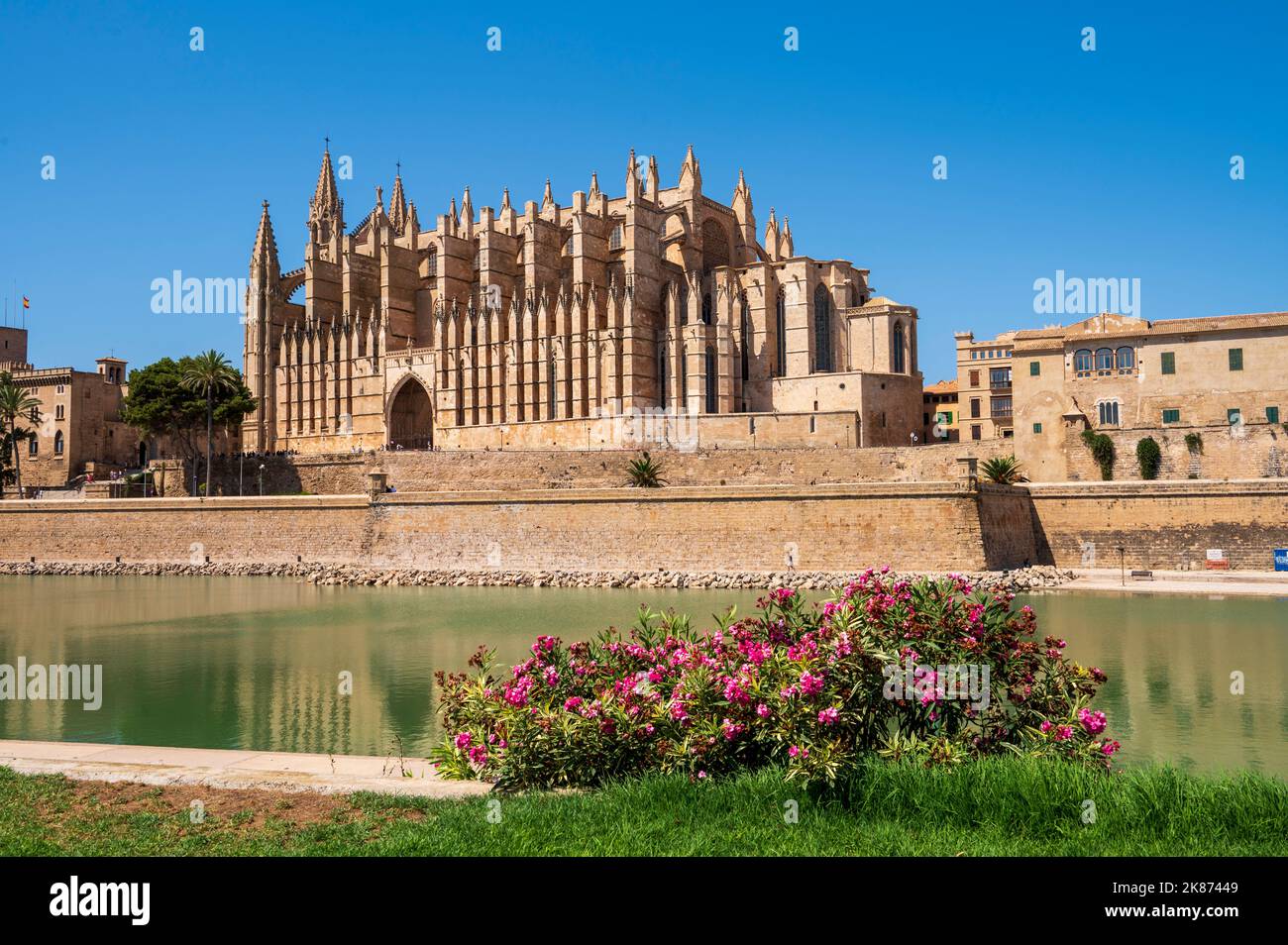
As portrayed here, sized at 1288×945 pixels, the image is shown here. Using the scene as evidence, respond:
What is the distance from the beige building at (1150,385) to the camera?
115 ft

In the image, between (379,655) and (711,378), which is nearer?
(379,655)

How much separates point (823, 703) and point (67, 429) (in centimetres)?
6042

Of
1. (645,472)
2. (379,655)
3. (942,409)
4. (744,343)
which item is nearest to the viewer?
(379,655)

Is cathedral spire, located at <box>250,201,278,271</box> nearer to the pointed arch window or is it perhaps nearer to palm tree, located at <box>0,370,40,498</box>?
palm tree, located at <box>0,370,40,498</box>

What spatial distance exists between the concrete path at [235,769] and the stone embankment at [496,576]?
1810 centimetres

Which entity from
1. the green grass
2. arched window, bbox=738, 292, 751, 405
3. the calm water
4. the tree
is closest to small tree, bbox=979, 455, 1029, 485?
the calm water

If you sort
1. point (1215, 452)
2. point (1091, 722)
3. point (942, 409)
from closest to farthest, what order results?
1. point (1091, 722)
2. point (1215, 452)
3. point (942, 409)

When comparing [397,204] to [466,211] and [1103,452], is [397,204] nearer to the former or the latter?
[466,211]

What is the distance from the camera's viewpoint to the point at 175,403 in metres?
48.7

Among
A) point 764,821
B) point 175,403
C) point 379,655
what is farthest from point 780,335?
point 764,821

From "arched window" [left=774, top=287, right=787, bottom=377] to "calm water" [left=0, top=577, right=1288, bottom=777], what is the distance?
21488 mm
